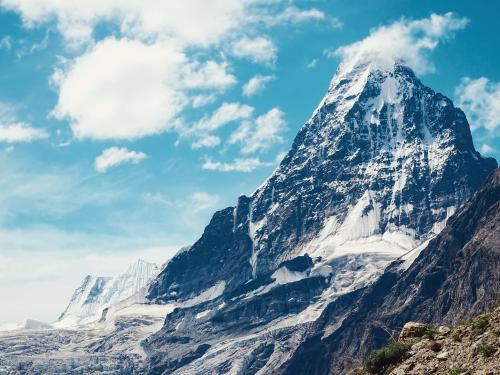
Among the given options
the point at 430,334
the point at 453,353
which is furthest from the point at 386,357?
the point at 453,353

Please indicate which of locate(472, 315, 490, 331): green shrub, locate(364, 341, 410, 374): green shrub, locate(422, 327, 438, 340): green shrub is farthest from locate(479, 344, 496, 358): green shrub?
locate(364, 341, 410, 374): green shrub

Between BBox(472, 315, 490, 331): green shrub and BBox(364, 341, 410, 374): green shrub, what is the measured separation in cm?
493

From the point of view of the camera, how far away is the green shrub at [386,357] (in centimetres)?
4653

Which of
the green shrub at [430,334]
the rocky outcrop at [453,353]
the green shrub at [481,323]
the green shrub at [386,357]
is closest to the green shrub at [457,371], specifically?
the rocky outcrop at [453,353]

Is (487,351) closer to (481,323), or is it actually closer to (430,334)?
(481,323)

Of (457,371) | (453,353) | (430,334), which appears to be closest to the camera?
(457,371)

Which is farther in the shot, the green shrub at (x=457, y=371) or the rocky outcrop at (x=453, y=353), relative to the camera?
the rocky outcrop at (x=453, y=353)

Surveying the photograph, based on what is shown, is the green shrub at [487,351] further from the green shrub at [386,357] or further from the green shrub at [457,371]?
the green shrub at [386,357]

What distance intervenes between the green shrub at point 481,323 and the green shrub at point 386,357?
493 centimetres

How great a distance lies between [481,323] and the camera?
42.2 m

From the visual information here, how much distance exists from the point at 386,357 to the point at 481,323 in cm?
673

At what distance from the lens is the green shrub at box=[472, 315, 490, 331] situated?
4197cm

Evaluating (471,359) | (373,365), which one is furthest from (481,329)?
(373,365)

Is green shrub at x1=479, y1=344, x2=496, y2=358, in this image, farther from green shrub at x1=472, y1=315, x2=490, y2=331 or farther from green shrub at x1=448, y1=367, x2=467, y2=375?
green shrub at x1=472, y1=315, x2=490, y2=331
